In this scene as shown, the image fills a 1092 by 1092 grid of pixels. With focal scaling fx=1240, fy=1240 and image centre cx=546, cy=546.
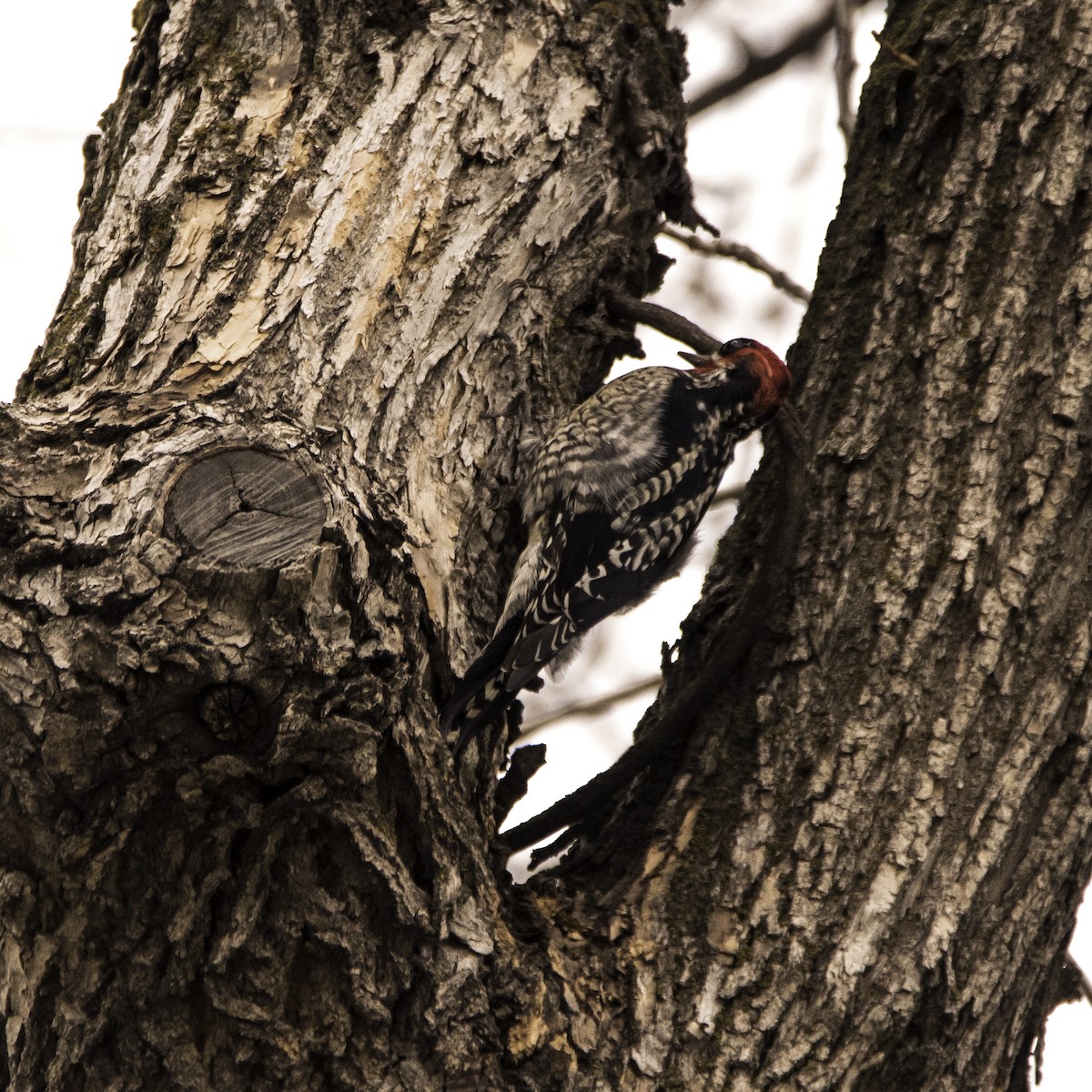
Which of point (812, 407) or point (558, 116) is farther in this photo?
point (558, 116)

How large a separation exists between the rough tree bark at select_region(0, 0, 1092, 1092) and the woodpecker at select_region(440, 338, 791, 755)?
0.12 m

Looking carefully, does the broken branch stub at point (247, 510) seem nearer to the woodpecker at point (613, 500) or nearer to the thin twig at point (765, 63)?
the woodpecker at point (613, 500)

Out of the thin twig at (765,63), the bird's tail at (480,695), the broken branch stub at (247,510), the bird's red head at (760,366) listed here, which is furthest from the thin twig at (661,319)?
the thin twig at (765,63)

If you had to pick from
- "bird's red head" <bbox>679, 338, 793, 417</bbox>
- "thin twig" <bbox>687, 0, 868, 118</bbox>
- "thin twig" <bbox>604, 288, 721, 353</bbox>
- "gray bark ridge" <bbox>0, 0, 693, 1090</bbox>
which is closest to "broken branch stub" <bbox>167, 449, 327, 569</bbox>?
"gray bark ridge" <bbox>0, 0, 693, 1090</bbox>

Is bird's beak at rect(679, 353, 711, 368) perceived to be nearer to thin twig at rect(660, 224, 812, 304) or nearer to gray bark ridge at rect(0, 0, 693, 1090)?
thin twig at rect(660, 224, 812, 304)

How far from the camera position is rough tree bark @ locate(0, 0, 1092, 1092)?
179cm

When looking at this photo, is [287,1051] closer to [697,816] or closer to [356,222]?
[697,816]

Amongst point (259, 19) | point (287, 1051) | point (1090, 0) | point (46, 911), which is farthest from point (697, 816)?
point (259, 19)

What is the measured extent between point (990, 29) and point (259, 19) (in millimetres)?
1612

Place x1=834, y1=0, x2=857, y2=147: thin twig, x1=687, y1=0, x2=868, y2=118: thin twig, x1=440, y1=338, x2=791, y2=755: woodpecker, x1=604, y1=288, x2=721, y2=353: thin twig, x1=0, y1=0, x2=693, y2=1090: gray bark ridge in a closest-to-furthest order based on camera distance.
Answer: x1=0, y1=0, x2=693, y2=1090: gray bark ridge
x1=440, y1=338, x2=791, y2=755: woodpecker
x1=604, y1=288, x2=721, y2=353: thin twig
x1=834, y1=0, x2=857, y2=147: thin twig
x1=687, y1=0, x2=868, y2=118: thin twig

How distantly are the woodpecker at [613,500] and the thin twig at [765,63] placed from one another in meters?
1.28

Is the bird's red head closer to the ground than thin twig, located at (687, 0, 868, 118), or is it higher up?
closer to the ground

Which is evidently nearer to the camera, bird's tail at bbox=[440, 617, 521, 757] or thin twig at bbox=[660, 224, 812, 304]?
bird's tail at bbox=[440, 617, 521, 757]

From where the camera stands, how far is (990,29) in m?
2.54
